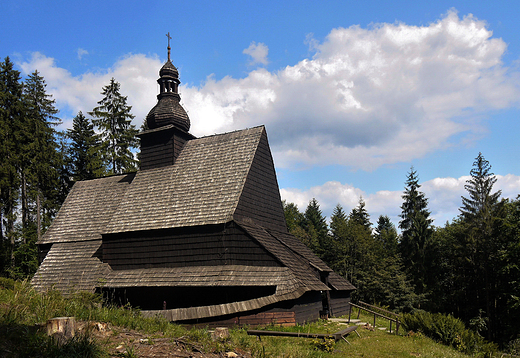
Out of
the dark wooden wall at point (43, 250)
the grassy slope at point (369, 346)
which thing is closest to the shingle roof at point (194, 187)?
the grassy slope at point (369, 346)

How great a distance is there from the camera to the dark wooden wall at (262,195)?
19766 mm

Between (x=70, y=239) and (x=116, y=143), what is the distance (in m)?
18.5

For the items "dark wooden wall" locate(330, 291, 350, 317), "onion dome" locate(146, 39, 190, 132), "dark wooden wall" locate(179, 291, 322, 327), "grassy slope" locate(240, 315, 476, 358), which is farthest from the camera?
"onion dome" locate(146, 39, 190, 132)

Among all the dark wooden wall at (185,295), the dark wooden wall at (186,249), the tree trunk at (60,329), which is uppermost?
the dark wooden wall at (186,249)

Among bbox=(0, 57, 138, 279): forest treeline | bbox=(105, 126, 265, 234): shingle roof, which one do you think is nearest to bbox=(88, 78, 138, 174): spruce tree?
bbox=(0, 57, 138, 279): forest treeline

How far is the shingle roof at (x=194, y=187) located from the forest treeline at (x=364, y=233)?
16.9 metres

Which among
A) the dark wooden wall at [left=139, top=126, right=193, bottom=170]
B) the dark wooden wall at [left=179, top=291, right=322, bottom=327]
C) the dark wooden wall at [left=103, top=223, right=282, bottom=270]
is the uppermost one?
the dark wooden wall at [left=139, top=126, right=193, bottom=170]

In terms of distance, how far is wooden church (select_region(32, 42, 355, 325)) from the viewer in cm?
1614

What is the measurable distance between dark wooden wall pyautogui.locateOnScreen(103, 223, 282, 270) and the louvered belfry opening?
528cm

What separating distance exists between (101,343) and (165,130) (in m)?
17.8

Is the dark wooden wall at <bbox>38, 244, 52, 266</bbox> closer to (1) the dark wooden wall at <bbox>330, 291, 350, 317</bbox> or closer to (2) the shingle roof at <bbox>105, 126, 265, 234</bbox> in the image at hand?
(2) the shingle roof at <bbox>105, 126, 265, 234</bbox>

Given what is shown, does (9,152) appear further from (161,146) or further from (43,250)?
(161,146)

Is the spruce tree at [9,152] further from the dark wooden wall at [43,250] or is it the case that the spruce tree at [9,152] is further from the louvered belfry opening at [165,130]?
the louvered belfry opening at [165,130]

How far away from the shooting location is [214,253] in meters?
18.0
